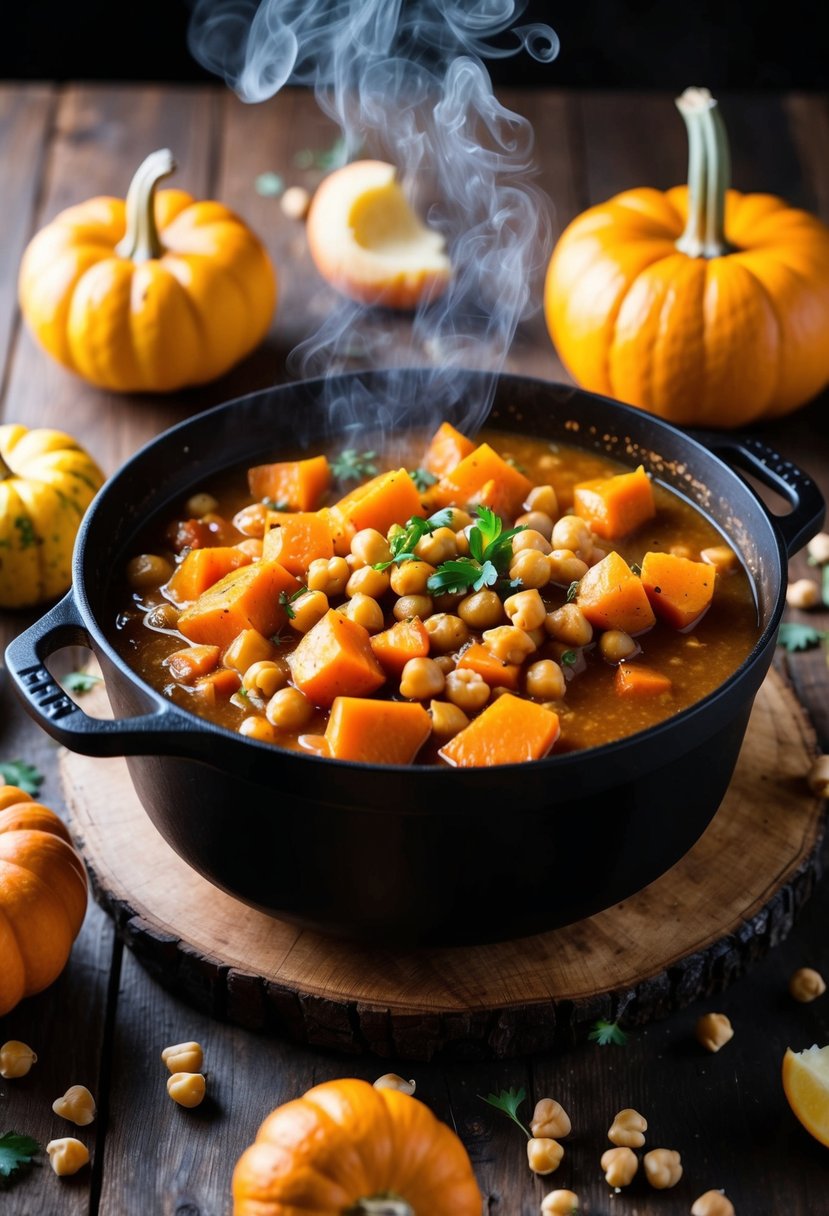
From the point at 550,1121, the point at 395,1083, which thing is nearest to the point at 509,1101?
the point at 550,1121

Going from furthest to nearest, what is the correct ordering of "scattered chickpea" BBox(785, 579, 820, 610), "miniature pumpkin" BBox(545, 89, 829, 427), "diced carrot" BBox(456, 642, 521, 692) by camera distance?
1. "miniature pumpkin" BBox(545, 89, 829, 427)
2. "scattered chickpea" BBox(785, 579, 820, 610)
3. "diced carrot" BBox(456, 642, 521, 692)

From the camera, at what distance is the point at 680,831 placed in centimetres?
301

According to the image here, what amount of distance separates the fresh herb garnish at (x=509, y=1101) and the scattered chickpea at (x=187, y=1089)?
607mm

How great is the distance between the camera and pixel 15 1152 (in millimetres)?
2926

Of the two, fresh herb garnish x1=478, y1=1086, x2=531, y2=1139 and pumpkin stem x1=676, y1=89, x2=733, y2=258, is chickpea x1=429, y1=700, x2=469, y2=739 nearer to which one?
fresh herb garnish x1=478, y1=1086, x2=531, y2=1139

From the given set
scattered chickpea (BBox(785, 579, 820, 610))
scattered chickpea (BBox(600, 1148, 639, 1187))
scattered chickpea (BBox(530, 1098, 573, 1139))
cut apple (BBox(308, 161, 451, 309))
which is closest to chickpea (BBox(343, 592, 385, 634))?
scattered chickpea (BBox(530, 1098, 573, 1139))

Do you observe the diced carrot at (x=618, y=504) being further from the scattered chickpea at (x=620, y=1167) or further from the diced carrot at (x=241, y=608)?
the scattered chickpea at (x=620, y=1167)

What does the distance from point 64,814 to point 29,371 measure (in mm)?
2091

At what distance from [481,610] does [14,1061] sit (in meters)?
1.42

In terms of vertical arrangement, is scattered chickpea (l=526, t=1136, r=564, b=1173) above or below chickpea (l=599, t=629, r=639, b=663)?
below

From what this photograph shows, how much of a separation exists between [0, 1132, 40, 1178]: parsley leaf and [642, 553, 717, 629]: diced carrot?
180cm

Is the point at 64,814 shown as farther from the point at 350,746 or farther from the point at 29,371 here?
the point at 29,371

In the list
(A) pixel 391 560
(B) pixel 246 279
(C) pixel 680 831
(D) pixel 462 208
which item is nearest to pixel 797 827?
(C) pixel 680 831

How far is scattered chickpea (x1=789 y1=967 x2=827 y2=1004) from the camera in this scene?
3.29 m
